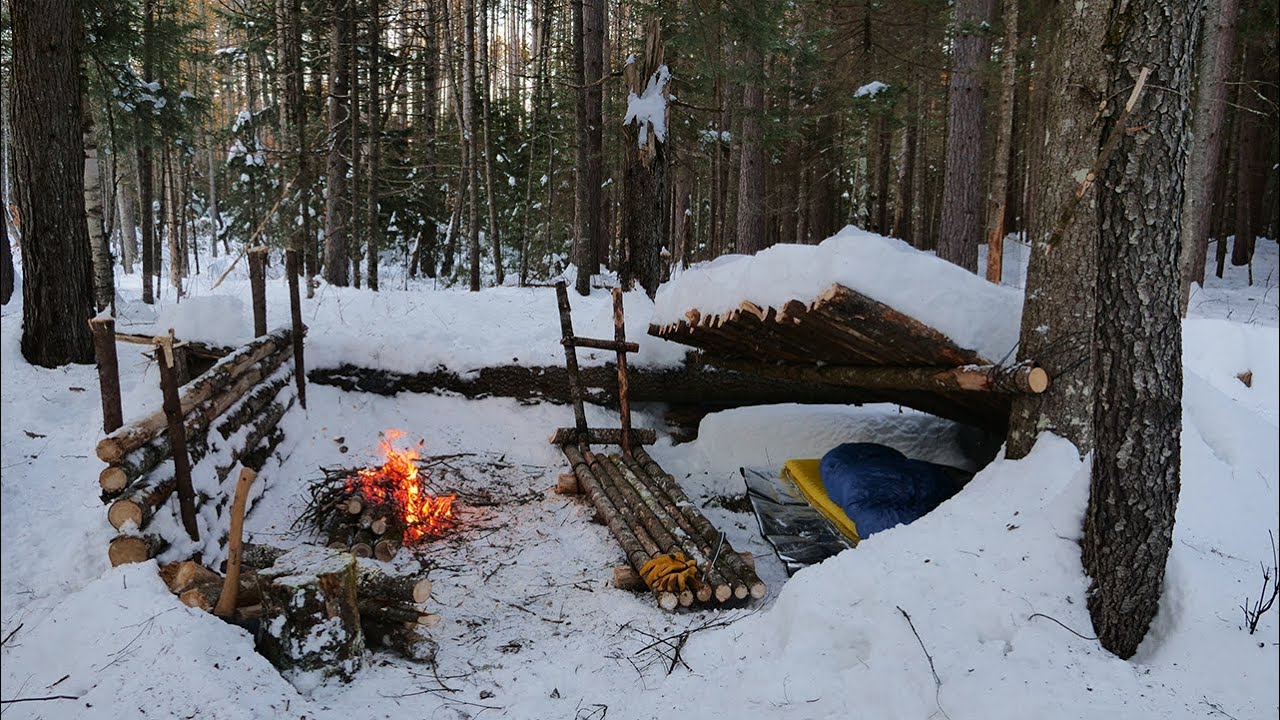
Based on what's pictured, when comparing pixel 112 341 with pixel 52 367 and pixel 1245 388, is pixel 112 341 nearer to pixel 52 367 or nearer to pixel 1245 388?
pixel 52 367

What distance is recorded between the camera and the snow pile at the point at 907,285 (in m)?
4.23

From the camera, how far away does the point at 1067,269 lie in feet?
13.1

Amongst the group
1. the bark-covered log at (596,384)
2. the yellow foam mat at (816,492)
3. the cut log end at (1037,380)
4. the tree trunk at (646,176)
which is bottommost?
the yellow foam mat at (816,492)

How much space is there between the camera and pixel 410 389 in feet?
27.2

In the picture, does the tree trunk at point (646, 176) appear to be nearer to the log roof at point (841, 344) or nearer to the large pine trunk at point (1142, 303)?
the log roof at point (841, 344)

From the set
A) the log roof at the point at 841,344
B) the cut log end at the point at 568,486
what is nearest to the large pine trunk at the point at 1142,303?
the log roof at the point at 841,344

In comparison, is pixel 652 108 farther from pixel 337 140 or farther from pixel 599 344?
pixel 337 140

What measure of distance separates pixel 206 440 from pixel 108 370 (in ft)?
3.38

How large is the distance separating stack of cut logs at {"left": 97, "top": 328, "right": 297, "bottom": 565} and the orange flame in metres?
1.03

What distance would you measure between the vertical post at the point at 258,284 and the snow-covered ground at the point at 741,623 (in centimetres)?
138

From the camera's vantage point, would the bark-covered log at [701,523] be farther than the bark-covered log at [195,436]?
Yes

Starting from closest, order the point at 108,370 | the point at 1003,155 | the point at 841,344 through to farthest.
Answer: the point at 108,370 < the point at 841,344 < the point at 1003,155

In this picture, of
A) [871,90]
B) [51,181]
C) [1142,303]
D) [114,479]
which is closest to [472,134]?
[871,90]

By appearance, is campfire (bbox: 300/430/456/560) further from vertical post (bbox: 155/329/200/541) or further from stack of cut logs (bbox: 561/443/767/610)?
stack of cut logs (bbox: 561/443/767/610)
